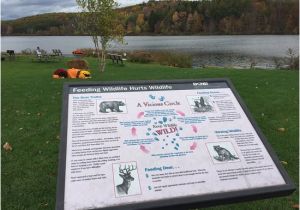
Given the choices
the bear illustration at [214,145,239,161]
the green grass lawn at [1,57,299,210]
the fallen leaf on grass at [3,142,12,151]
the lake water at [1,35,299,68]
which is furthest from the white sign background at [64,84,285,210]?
the lake water at [1,35,299,68]

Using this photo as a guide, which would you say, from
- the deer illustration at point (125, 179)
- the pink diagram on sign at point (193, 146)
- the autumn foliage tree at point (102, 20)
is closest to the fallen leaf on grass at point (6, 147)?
the deer illustration at point (125, 179)

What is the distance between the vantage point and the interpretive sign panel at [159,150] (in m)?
4.27

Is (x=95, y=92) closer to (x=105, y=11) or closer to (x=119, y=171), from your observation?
(x=119, y=171)

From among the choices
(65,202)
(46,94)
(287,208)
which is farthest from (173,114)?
(46,94)

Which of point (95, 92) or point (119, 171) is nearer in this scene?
point (119, 171)

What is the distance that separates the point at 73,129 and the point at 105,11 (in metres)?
23.8

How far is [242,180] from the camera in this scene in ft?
15.1

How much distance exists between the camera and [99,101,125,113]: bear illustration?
16.3ft

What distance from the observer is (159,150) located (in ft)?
15.4

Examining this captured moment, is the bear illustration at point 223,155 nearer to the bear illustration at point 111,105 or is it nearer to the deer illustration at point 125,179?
the deer illustration at point 125,179

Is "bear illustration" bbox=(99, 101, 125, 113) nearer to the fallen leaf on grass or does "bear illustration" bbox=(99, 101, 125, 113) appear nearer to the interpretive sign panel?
the interpretive sign panel

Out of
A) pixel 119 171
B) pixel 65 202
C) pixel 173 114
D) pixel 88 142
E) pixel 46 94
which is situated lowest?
pixel 65 202

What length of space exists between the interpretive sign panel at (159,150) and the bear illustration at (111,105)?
1cm

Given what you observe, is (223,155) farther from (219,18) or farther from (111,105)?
(219,18)
